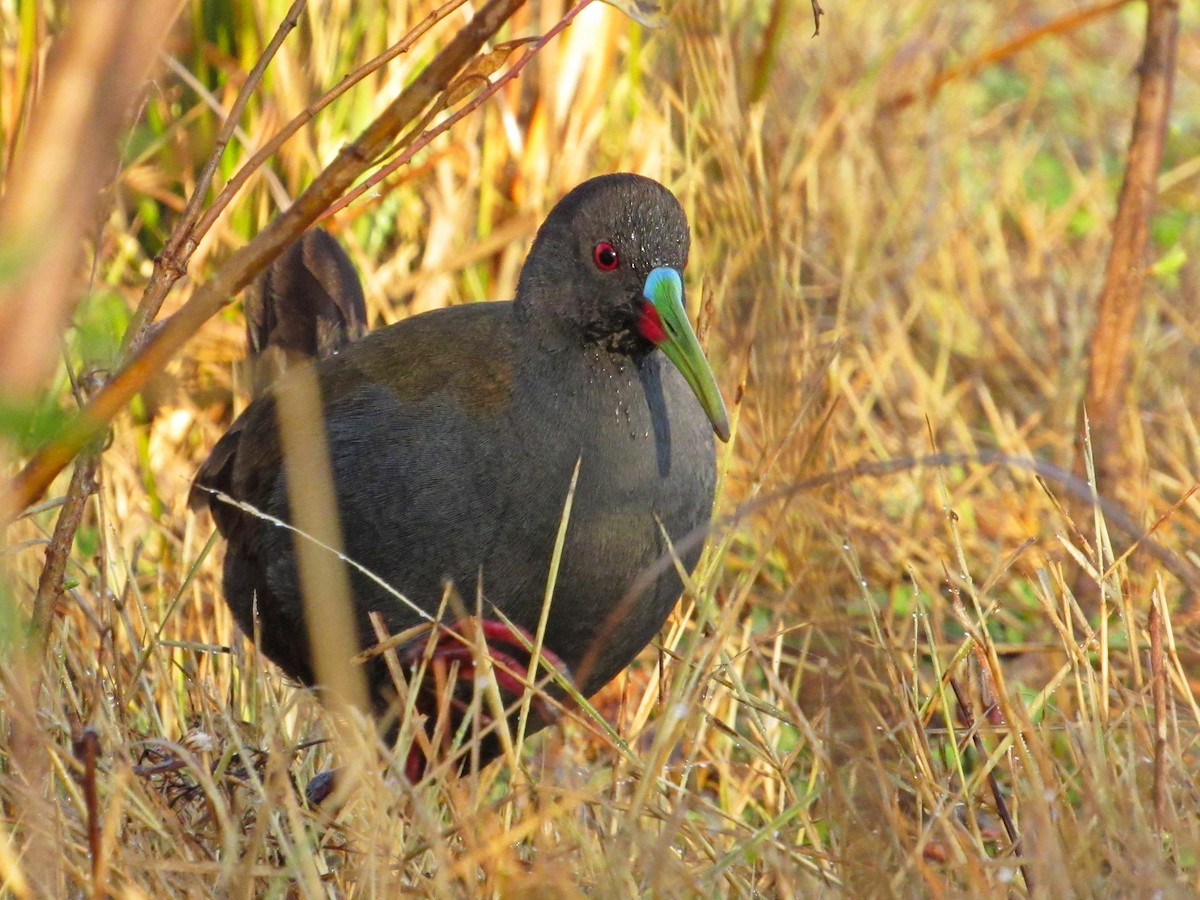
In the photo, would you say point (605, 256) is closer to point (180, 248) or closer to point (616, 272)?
point (616, 272)

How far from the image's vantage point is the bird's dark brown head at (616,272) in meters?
2.55

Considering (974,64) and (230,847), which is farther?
(974,64)

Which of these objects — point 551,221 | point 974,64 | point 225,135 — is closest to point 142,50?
point 225,135

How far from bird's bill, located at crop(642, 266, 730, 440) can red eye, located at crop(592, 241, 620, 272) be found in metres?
0.07

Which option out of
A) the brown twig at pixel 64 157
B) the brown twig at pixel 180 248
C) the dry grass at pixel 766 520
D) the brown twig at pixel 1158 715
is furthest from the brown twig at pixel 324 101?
the brown twig at pixel 1158 715

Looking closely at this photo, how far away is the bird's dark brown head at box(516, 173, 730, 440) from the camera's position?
2553 millimetres

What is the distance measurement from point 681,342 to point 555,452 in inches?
11.1

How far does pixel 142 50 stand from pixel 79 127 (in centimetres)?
7

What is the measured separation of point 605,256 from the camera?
102 inches

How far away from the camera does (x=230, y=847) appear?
6.07 feet

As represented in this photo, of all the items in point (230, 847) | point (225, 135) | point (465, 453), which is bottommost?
point (230, 847)

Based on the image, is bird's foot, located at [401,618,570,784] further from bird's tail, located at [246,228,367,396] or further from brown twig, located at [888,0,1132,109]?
brown twig, located at [888,0,1132,109]

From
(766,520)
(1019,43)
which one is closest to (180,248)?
(766,520)

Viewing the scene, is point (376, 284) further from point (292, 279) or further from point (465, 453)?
point (465, 453)
